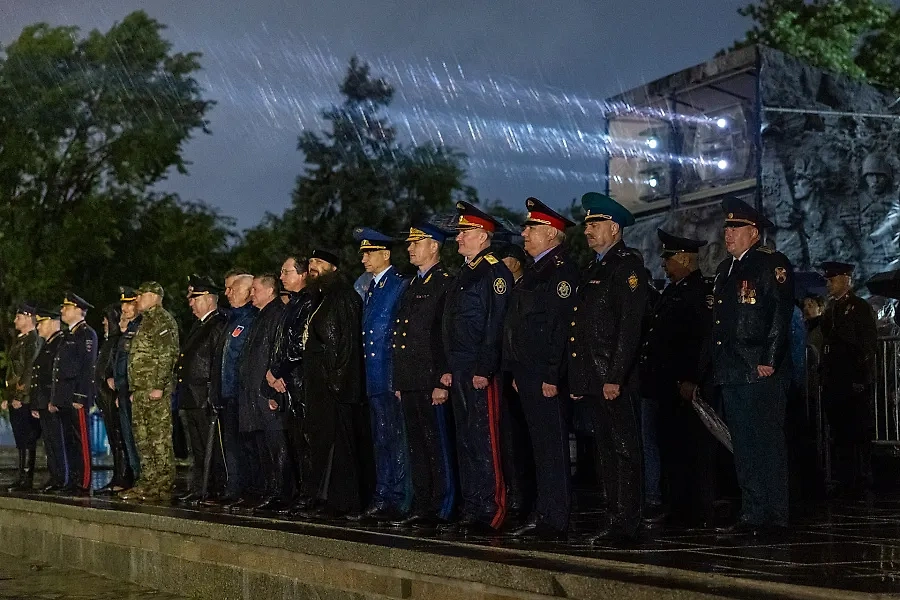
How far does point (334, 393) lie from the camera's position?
29.2 ft

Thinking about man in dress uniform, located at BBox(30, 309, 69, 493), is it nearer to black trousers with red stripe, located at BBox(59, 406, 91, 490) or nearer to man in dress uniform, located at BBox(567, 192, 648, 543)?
black trousers with red stripe, located at BBox(59, 406, 91, 490)

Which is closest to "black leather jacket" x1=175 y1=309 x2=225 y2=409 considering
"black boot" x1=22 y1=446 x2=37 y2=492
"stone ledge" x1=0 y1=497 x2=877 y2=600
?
"stone ledge" x1=0 y1=497 x2=877 y2=600

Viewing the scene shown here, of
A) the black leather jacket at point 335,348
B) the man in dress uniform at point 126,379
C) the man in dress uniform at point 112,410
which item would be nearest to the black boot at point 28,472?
the man in dress uniform at point 112,410

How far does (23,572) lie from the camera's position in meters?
10.5

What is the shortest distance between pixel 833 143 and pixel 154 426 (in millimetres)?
17485

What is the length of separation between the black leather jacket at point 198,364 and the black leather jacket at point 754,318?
486 centimetres

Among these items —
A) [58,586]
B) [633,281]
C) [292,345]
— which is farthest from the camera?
[58,586]

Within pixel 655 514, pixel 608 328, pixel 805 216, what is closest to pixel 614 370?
pixel 608 328

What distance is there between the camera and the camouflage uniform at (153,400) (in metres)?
11.3

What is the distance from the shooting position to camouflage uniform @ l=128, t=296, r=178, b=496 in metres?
11.3

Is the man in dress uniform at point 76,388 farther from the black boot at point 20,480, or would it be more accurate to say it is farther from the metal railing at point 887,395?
the metal railing at point 887,395

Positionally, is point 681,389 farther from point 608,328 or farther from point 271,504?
point 271,504

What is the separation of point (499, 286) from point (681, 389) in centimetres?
137

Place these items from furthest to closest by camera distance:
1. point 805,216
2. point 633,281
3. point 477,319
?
point 805,216
point 477,319
point 633,281
